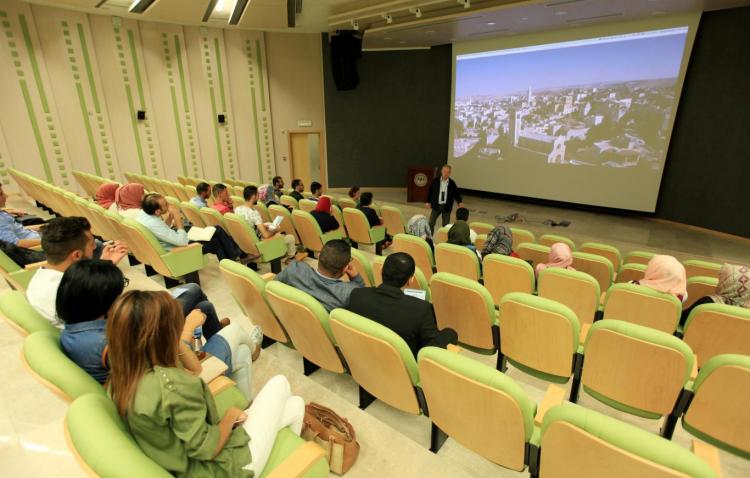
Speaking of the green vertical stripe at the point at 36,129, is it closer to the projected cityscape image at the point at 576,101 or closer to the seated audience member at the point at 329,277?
the seated audience member at the point at 329,277

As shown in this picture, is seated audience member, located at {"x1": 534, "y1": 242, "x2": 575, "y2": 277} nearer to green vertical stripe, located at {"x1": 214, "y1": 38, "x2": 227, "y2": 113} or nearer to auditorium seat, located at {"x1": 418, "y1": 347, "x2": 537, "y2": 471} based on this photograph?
auditorium seat, located at {"x1": 418, "y1": 347, "x2": 537, "y2": 471}

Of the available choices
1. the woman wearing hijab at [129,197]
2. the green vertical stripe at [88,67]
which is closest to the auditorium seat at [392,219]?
the woman wearing hijab at [129,197]

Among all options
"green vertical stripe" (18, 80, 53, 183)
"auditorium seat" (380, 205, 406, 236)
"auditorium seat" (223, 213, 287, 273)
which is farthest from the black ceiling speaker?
"auditorium seat" (223, 213, 287, 273)

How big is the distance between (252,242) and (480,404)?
3.68m

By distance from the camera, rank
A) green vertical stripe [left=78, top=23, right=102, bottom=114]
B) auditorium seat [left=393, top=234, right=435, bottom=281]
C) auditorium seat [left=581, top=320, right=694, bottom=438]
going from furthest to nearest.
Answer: green vertical stripe [left=78, top=23, right=102, bottom=114]
auditorium seat [left=393, top=234, right=435, bottom=281]
auditorium seat [left=581, top=320, right=694, bottom=438]

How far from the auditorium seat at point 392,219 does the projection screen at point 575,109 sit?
16.2 feet

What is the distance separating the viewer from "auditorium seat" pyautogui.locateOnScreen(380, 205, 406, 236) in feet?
20.7

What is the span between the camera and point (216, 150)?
433 inches

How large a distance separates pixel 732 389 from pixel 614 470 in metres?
1.01

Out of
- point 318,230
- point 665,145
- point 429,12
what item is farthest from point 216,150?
point 665,145

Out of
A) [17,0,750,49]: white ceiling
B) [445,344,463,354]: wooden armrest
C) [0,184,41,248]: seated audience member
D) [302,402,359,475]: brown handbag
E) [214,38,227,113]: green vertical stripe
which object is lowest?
[302,402,359,475]: brown handbag

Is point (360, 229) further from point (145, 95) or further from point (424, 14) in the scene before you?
point (145, 95)

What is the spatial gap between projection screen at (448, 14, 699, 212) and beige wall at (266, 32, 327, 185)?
4.19m

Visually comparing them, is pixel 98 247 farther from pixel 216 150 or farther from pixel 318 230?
pixel 216 150
